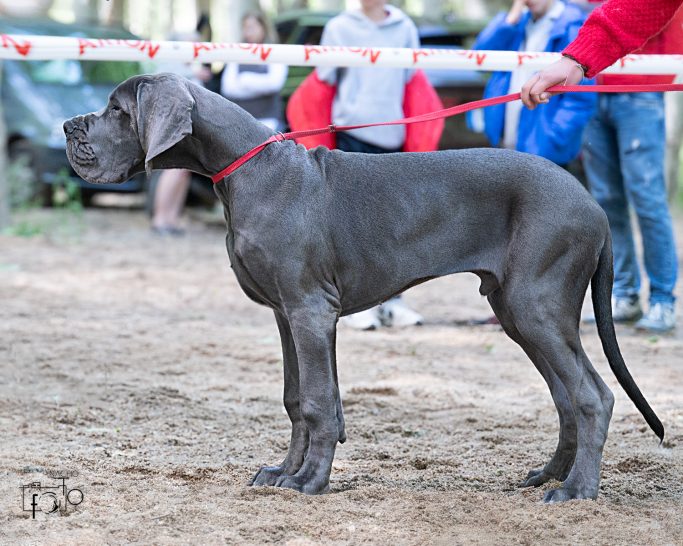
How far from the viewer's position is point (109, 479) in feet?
12.9

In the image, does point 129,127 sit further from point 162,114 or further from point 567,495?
point 567,495

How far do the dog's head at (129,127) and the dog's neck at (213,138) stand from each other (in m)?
0.08

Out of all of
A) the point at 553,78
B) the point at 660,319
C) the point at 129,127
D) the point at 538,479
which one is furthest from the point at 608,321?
the point at 660,319

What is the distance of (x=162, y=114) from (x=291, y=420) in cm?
133

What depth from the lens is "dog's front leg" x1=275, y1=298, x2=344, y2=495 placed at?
148 inches

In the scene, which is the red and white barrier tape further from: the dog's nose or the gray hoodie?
the gray hoodie

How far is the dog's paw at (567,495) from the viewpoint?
12.4 ft

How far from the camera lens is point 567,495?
3.79 metres

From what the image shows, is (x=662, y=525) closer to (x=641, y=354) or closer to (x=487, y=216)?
(x=487, y=216)

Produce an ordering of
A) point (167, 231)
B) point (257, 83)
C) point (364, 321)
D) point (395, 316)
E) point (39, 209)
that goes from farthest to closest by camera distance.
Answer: point (39, 209)
point (167, 231)
point (257, 83)
point (395, 316)
point (364, 321)

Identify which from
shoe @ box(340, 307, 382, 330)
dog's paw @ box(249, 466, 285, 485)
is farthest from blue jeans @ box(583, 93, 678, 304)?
dog's paw @ box(249, 466, 285, 485)

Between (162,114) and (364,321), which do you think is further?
(364,321)

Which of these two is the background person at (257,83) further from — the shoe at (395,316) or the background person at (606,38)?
the background person at (606,38)

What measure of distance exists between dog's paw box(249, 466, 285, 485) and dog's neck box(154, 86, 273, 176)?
1.21 m
